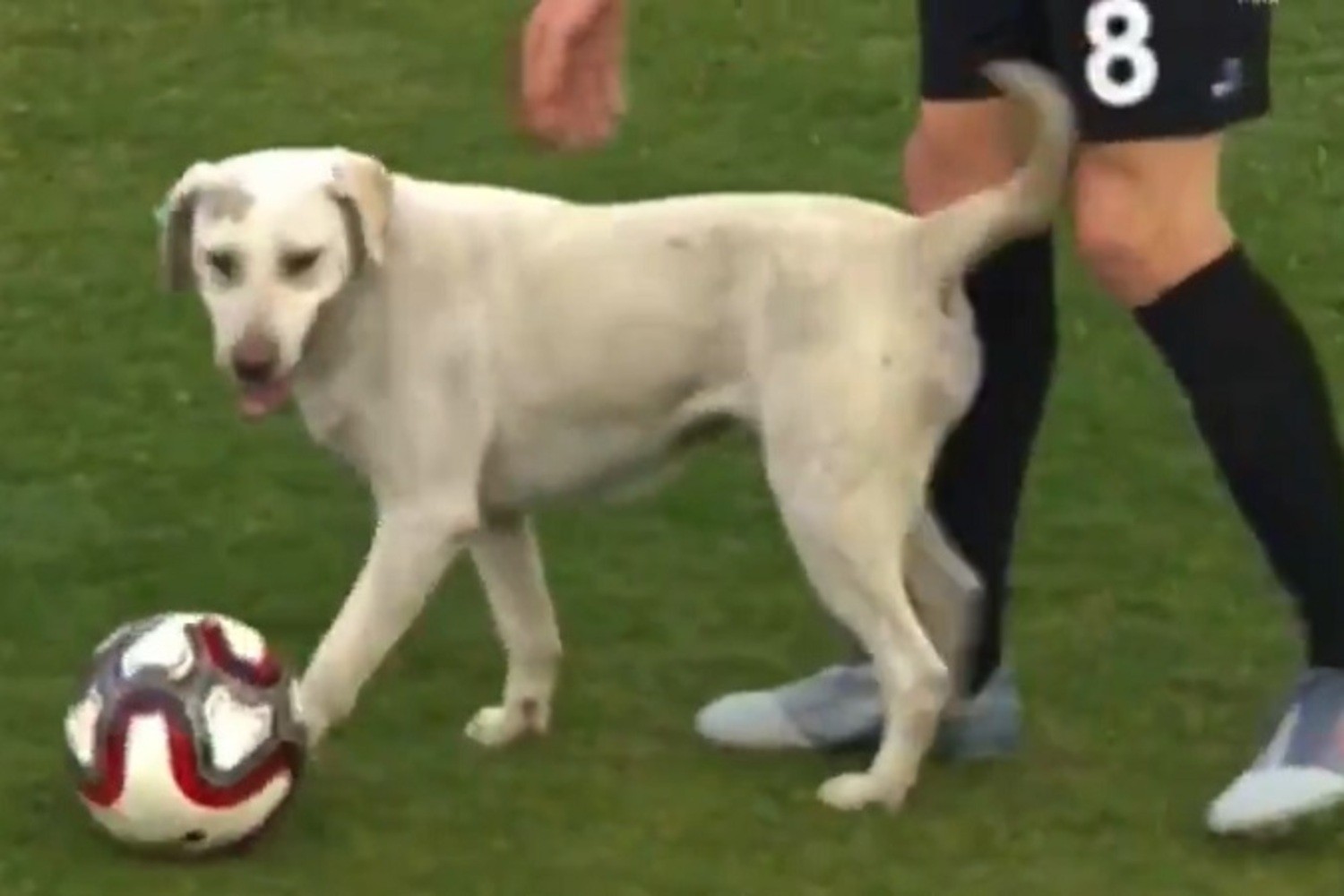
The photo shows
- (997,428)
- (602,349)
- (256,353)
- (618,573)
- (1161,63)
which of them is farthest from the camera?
(618,573)

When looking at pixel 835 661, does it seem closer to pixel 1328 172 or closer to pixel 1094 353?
pixel 1094 353

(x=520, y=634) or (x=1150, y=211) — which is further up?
(x=1150, y=211)

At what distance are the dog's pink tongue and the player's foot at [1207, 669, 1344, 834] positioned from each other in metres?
1.07

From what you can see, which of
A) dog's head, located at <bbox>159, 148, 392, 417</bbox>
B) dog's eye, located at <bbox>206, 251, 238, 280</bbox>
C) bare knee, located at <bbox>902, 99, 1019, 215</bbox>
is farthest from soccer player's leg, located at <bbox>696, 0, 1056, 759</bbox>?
dog's eye, located at <bbox>206, 251, 238, 280</bbox>

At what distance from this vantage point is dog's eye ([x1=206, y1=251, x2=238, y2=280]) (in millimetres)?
3256

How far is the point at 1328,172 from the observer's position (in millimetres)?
6039

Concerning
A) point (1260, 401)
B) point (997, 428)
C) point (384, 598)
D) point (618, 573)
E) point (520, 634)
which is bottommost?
point (618, 573)

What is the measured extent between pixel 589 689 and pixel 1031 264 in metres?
0.75

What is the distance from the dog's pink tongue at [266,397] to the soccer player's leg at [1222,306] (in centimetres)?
85

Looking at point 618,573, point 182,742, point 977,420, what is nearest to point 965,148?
point 977,420

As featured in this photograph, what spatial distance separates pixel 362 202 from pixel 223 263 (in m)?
0.16

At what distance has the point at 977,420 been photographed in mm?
3541

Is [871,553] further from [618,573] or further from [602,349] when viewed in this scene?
[618,573]

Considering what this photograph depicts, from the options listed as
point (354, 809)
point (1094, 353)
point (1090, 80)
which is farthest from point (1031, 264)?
point (1094, 353)
